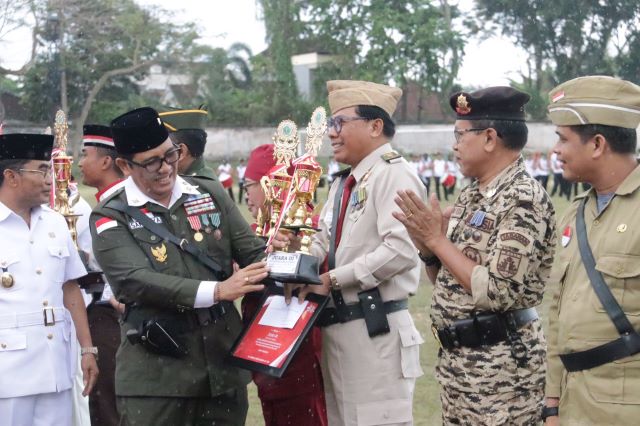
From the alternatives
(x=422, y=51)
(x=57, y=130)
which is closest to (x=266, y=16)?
(x=422, y=51)

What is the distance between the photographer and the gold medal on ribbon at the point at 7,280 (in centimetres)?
411

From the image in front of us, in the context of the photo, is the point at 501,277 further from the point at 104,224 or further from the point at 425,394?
the point at 425,394

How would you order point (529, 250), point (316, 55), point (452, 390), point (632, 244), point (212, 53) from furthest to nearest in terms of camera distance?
point (316, 55), point (212, 53), point (452, 390), point (529, 250), point (632, 244)

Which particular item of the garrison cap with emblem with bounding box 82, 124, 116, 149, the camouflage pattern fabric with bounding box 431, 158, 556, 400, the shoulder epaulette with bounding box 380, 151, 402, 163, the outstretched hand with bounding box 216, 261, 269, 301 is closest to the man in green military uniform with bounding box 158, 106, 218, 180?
the garrison cap with emblem with bounding box 82, 124, 116, 149

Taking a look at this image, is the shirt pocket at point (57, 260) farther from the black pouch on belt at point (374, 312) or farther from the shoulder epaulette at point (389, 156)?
the shoulder epaulette at point (389, 156)

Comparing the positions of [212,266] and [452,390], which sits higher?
[212,266]

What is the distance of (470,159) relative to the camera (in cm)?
370

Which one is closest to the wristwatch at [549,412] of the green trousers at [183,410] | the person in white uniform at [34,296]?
the green trousers at [183,410]

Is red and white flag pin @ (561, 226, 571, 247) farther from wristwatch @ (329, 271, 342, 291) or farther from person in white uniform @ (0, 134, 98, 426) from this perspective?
person in white uniform @ (0, 134, 98, 426)

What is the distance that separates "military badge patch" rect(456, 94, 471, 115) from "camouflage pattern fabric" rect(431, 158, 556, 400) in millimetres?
310

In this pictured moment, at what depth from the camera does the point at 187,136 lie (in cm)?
538

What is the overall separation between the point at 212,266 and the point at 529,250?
57.3 inches

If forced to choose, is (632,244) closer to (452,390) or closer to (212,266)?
(452,390)

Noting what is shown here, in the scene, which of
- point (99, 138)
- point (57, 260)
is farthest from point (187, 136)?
point (57, 260)
